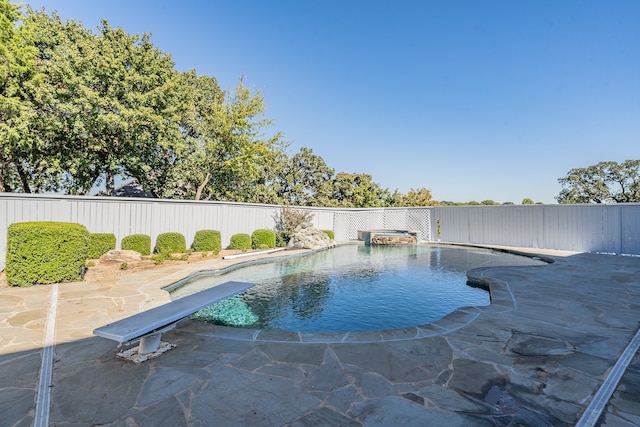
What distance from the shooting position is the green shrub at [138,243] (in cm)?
855

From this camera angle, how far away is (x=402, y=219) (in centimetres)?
1647

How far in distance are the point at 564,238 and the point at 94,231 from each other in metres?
16.4

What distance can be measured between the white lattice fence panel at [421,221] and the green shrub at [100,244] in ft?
44.2

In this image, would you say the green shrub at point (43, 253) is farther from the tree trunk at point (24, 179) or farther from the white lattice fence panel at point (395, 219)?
the white lattice fence panel at point (395, 219)

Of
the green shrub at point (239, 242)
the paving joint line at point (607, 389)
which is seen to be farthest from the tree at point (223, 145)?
the paving joint line at point (607, 389)

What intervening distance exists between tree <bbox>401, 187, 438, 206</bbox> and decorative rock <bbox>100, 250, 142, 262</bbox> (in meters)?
21.8

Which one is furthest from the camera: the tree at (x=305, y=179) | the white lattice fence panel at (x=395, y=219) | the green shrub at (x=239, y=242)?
the tree at (x=305, y=179)

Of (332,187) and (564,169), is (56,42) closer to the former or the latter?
(332,187)

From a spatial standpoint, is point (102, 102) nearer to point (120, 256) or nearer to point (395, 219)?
point (120, 256)

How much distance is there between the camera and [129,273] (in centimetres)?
679

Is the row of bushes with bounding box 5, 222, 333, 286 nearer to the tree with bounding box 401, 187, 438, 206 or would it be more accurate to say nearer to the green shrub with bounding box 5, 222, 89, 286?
the green shrub with bounding box 5, 222, 89, 286

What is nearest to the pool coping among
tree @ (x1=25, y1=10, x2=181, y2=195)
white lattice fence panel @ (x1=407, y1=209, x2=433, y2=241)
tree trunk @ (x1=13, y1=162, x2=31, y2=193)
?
tree @ (x1=25, y1=10, x2=181, y2=195)

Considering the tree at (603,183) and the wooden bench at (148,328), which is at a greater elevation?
the tree at (603,183)

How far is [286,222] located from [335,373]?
10.7m
